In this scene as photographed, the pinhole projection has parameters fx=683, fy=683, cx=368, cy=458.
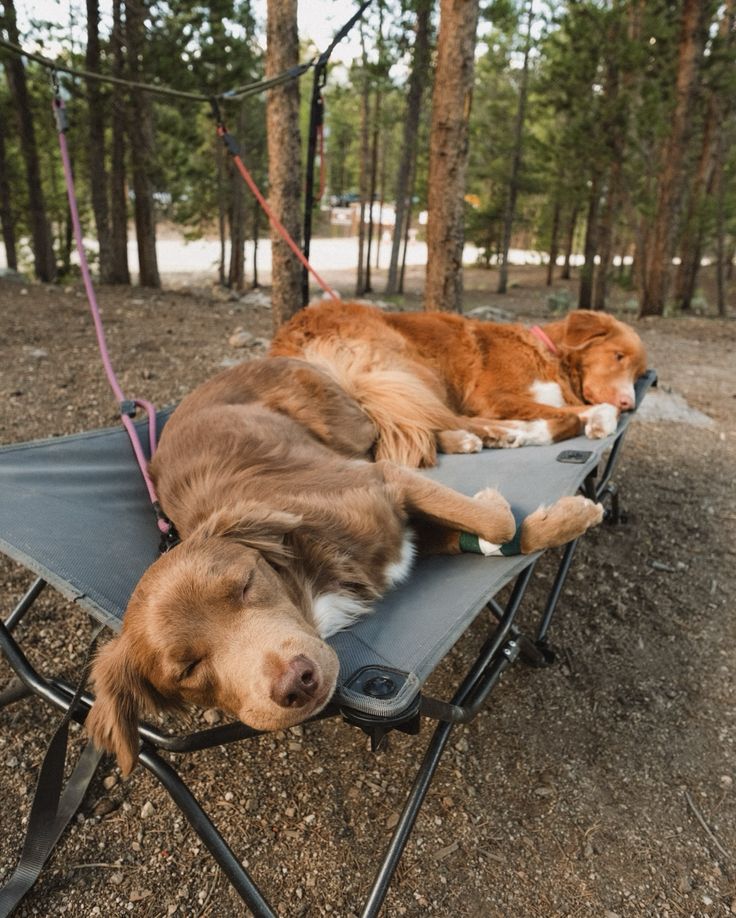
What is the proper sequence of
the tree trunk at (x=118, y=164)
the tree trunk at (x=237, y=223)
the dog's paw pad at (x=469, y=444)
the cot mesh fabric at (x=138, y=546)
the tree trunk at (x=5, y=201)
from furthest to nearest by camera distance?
the tree trunk at (x=237, y=223), the tree trunk at (x=5, y=201), the tree trunk at (x=118, y=164), the dog's paw pad at (x=469, y=444), the cot mesh fabric at (x=138, y=546)

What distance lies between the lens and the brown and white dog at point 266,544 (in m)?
1.65

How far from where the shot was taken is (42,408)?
548cm

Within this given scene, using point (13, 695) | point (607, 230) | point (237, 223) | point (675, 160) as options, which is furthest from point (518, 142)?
point (13, 695)

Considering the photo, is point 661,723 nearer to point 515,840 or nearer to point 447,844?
point 515,840

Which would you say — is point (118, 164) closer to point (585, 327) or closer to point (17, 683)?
point (585, 327)

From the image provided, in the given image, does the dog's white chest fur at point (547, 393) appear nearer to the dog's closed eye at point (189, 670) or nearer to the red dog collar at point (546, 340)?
the red dog collar at point (546, 340)

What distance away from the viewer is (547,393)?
4262 millimetres

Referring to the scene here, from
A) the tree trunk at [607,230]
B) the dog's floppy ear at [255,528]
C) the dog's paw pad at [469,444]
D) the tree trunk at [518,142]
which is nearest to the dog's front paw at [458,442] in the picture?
the dog's paw pad at [469,444]

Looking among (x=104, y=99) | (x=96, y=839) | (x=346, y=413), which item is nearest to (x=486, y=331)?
(x=346, y=413)

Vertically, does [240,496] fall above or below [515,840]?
above

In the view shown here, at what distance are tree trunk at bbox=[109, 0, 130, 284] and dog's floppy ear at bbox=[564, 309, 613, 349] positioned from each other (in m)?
10.2

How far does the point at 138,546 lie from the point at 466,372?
2.67 meters

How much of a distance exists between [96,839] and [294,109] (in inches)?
224

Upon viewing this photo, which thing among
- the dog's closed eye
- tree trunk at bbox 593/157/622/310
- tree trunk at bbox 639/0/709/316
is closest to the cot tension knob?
the dog's closed eye
